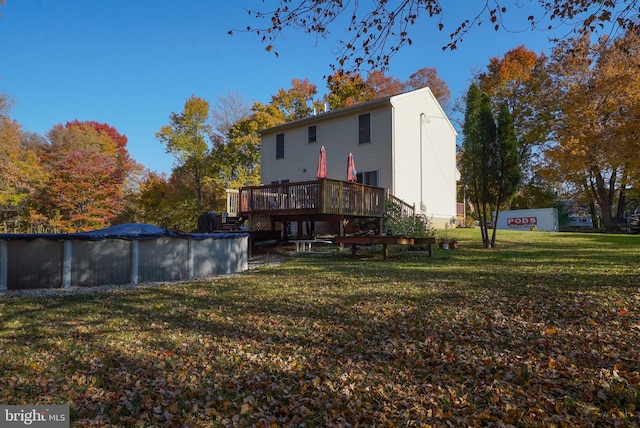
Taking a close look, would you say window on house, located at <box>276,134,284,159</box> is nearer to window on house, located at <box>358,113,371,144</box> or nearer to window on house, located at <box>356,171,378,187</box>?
window on house, located at <box>358,113,371,144</box>

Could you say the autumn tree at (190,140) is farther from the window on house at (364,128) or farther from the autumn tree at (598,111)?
the autumn tree at (598,111)

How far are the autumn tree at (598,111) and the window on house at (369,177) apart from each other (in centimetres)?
803

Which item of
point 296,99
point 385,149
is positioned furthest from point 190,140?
point 385,149

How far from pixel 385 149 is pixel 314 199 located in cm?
613

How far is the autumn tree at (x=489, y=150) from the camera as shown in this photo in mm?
13367

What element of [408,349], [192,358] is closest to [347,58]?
[408,349]

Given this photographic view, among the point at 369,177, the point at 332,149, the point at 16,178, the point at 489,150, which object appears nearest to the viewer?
the point at 489,150

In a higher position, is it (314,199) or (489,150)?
(489,150)

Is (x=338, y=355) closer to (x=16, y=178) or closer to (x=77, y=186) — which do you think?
(x=16, y=178)

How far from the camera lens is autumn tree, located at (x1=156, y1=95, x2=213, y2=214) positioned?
Result: 94.3 feet

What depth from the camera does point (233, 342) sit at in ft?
13.7

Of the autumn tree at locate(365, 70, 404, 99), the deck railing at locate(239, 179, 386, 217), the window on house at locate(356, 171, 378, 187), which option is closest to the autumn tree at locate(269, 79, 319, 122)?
the autumn tree at locate(365, 70, 404, 99)

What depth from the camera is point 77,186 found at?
83.5ft

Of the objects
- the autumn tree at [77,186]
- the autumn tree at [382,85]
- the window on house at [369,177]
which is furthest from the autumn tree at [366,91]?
the autumn tree at [77,186]
